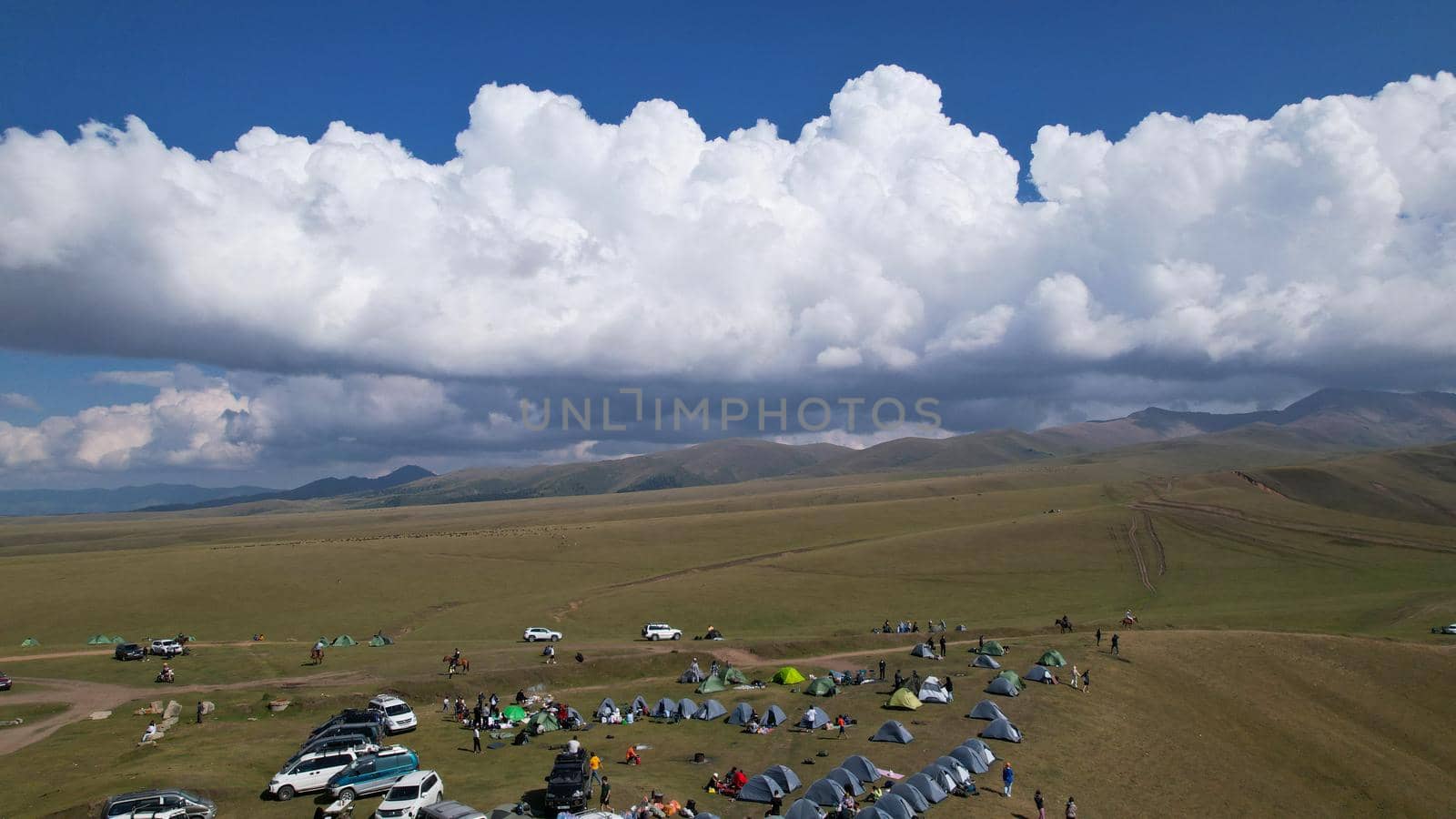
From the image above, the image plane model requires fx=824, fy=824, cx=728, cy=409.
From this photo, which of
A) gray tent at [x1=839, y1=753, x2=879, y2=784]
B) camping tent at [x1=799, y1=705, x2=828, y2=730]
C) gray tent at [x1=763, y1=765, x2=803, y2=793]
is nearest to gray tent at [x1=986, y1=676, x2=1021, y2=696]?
camping tent at [x1=799, y1=705, x2=828, y2=730]

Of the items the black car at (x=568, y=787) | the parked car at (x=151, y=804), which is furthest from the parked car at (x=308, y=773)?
the black car at (x=568, y=787)

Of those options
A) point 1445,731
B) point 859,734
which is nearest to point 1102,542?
point 1445,731

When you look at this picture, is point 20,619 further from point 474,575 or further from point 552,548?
point 552,548

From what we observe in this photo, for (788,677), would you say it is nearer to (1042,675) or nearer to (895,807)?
(1042,675)

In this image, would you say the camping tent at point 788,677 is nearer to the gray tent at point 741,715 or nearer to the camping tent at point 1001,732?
the gray tent at point 741,715

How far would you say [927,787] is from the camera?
33.0 metres

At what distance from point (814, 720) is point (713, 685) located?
881cm

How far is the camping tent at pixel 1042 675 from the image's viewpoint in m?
50.7

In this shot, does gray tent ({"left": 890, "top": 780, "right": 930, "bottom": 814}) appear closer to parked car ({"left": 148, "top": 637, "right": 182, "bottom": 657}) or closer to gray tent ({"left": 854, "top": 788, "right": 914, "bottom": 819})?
gray tent ({"left": 854, "top": 788, "right": 914, "bottom": 819})

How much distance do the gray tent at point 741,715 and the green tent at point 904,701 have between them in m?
8.17

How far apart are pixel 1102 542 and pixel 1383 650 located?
60129 mm

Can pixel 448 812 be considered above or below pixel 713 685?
above

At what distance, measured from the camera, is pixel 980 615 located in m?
80.8

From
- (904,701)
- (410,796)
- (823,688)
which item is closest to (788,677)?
(823,688)
